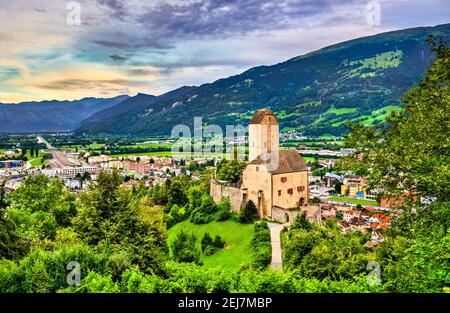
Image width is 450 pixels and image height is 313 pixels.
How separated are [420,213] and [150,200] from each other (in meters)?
34.6

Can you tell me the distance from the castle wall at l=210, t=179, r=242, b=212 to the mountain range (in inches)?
2451

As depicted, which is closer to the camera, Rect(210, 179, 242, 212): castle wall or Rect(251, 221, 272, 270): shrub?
Rect(251, 221, 272, 270): shrub

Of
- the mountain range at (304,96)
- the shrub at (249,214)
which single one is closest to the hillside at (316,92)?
the mountain range at (304,96)

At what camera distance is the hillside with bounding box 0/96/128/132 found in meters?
133

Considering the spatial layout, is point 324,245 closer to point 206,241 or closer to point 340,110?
point 206,241

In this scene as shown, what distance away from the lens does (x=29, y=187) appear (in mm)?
28438

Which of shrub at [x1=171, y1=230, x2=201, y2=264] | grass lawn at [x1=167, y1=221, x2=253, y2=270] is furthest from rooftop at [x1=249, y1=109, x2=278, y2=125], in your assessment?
shrub at [x1=171, y1=230, x2=201, y2=264]

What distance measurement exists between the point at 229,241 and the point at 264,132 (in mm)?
9886

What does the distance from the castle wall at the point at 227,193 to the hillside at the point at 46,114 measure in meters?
112

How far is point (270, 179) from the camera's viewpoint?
30.4 m

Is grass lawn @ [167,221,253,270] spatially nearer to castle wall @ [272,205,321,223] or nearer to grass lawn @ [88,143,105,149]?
castle wall @ [272,205,321,223]

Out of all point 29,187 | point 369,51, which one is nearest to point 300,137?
point 369,51

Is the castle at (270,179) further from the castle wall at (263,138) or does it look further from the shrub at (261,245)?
the shrub at (261,245)
